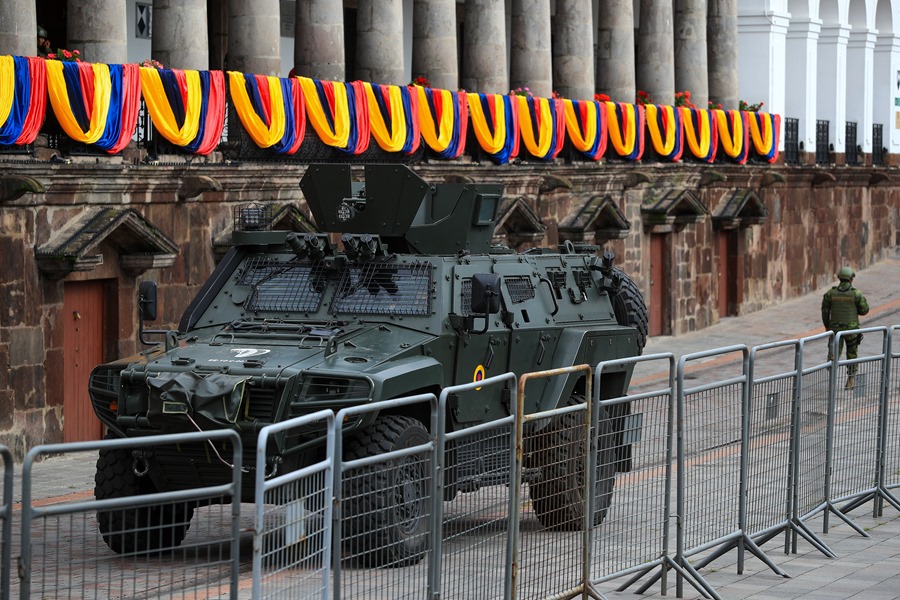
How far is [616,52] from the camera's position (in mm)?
36531

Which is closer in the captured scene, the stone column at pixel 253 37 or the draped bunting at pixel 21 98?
the draped bunting at pixel 21 98

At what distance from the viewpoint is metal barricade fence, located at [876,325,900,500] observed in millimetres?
14633

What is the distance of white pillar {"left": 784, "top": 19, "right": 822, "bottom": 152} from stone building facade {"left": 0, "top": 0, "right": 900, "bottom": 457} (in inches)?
3.0

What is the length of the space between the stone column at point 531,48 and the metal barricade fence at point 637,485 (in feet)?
75.0

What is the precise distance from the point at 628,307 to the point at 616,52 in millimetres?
20653

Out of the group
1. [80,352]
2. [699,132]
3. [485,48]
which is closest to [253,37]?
[485,48]

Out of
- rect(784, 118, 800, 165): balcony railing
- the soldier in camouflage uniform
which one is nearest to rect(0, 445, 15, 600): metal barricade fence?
the soldier in camouflage uniform

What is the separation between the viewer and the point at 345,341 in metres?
13.4

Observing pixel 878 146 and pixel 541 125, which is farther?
pixel 878 146

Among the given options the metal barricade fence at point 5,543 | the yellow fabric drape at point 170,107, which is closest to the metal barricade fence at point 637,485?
the metal barricade fence at point 5,543

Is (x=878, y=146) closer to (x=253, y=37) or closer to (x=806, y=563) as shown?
(x=253, y=37)

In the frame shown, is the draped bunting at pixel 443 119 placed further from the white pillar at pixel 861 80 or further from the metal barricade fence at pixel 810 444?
the white pillar at pixel 861 80

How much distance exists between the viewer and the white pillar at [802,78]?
44906 millimetres

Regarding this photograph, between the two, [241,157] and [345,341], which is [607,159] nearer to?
[241,157]
